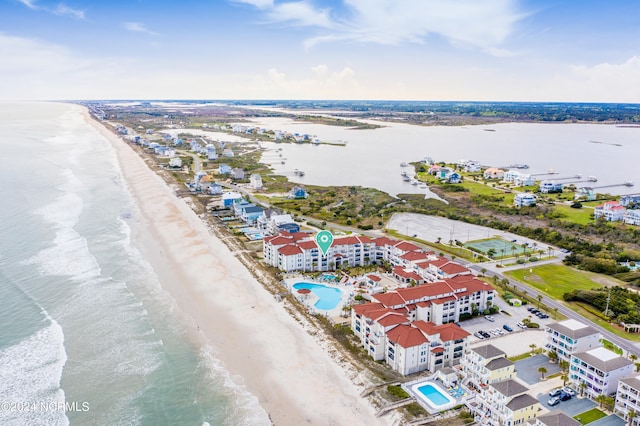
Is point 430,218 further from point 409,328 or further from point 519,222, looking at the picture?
point 409,328

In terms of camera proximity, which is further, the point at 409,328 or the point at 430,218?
the point at 430,218

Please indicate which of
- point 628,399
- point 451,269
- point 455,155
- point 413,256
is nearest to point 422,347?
point 628,399

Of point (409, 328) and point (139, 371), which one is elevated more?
point (409, 328)

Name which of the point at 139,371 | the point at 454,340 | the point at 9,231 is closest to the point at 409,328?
the point at 454,340

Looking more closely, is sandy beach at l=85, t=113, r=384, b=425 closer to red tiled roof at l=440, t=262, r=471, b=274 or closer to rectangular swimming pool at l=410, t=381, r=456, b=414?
rectangular swimming pool at l=410, t=381, r=456, b=414

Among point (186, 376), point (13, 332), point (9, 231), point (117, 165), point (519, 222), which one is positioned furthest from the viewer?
point (117, 165)

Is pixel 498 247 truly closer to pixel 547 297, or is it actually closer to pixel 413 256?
pixel 547 297
